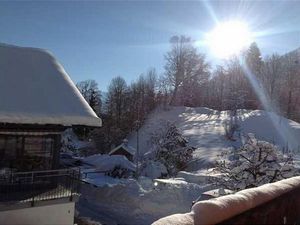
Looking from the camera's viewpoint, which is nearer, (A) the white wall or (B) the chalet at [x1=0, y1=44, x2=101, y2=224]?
(A) the white wall

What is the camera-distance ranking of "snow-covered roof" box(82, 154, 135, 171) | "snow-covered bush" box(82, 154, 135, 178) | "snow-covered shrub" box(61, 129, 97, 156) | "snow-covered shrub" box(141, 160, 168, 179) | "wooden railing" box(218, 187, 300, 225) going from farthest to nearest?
"snow-covered shrub" box(61, 129, 97, 156)
"snow-covered shrub" box(141, 160, 168, 179)
"snow-covered roof" box(82, 154, 135, 171)
"snow-covered bush" box(82, 154, 135, 178)
"wooden railing" box(218, 187, 300, 225)

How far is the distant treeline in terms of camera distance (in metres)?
60.1

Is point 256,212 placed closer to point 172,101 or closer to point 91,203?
point 91,203

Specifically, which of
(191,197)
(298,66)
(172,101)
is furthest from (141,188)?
(298,66)

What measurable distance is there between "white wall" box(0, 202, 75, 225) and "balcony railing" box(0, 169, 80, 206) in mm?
288

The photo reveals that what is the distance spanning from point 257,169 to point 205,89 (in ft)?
166

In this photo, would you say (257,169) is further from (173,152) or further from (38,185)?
(173,152)

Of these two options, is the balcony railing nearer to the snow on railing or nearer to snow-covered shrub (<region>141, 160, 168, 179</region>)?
the snow on railing

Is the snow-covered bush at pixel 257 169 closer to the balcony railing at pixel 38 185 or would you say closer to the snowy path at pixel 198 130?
the balcony railing at pixel 38 185

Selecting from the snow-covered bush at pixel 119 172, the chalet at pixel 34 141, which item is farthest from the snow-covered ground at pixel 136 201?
the chalet at pixel 34 141

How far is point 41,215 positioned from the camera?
1238 centimetres

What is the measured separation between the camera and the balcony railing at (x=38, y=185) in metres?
12.2

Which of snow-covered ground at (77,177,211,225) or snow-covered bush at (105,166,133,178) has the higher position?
snow-covered bush at (105,166,133,178)

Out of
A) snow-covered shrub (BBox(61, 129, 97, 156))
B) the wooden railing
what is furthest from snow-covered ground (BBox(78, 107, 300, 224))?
the wooden railing
